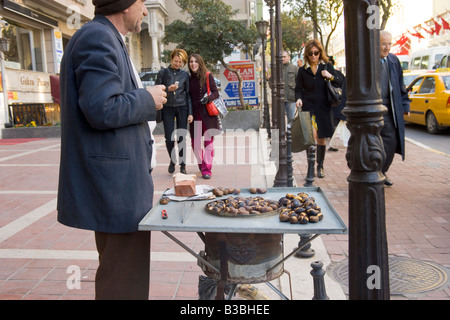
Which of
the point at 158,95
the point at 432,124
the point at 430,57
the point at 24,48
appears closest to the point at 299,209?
the point at 158,95

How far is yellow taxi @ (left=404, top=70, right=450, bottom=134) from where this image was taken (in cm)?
1261

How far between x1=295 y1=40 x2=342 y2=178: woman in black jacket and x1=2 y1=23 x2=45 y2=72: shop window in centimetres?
1319

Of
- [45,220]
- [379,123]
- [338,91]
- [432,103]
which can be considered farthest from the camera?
[432,103]

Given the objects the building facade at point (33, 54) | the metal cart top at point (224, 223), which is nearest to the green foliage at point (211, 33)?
the building facade at point (33, 54)

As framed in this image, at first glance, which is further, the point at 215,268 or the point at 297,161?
the point at 297,161

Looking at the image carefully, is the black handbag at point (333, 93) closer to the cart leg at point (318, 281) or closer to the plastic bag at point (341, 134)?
the plastic bag at point (341, 134)

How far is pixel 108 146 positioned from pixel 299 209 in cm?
95

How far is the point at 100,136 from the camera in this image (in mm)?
2154

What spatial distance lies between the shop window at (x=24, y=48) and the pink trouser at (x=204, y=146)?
11.9 meters

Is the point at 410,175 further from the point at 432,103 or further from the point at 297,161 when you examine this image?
the point at 432,103

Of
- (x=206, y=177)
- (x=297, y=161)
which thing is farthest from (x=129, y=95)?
(x=297, y=161)

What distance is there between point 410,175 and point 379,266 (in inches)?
230

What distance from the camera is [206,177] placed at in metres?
7.62

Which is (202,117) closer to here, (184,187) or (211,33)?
(184,187)
